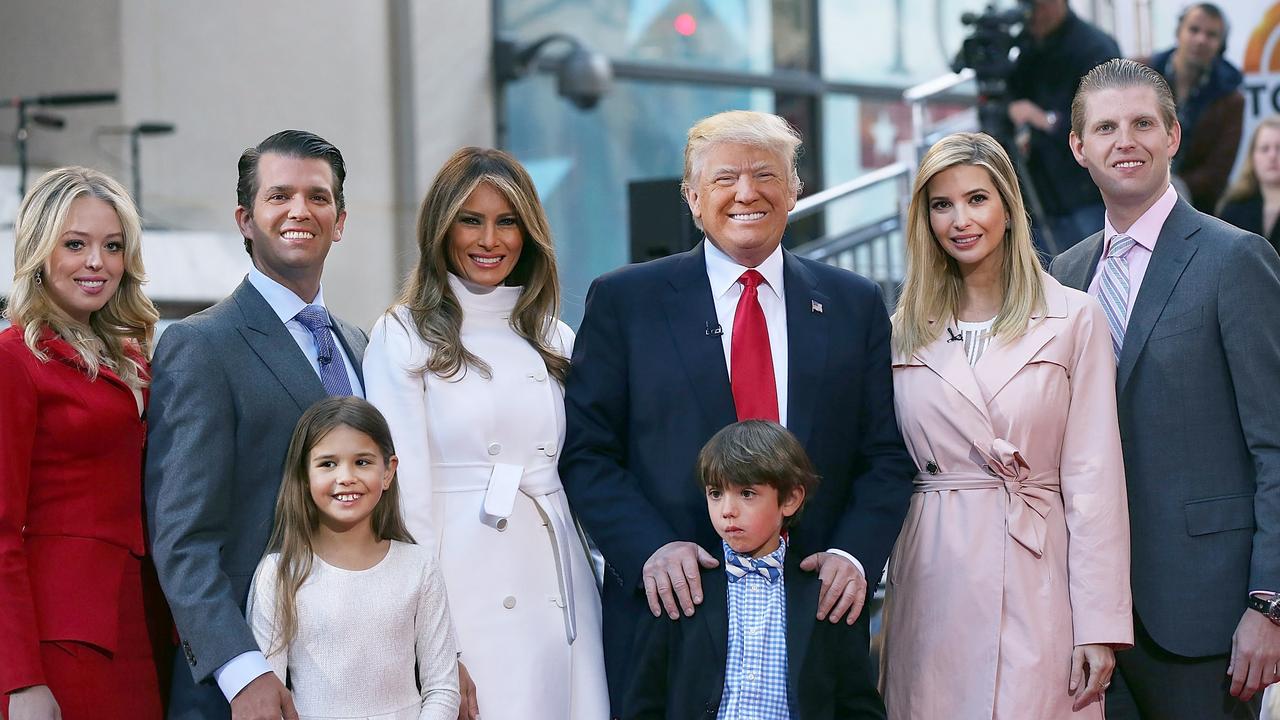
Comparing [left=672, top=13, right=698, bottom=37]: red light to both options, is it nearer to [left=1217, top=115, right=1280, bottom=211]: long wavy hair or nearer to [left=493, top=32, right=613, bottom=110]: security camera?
[left=493, top=32, right=613, bottom=110]: security camera

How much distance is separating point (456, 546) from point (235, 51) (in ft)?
25.7

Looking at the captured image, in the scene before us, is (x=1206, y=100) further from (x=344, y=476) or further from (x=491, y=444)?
(x=344, y=476)

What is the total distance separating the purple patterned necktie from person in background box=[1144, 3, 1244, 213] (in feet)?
16.8

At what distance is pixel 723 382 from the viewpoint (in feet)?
10.7

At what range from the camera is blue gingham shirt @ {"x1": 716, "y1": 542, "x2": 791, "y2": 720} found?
3.00 metres

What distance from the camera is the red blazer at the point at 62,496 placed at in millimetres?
2906

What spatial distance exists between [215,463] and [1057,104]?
5365 mm

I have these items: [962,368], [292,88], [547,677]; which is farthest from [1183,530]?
[292,88]

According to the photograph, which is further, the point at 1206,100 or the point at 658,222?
the point at 1206,100

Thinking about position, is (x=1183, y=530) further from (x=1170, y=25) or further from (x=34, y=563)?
(x=1170, y=25)

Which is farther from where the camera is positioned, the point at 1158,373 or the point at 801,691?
the point at 1158,373

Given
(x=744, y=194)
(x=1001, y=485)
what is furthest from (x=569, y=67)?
(x=1001, y=485)

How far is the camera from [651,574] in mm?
3078

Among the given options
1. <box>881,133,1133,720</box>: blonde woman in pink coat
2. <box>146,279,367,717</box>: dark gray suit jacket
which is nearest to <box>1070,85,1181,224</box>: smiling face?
<box>881,133,1133,720</box>: blonde woman in pink coat
